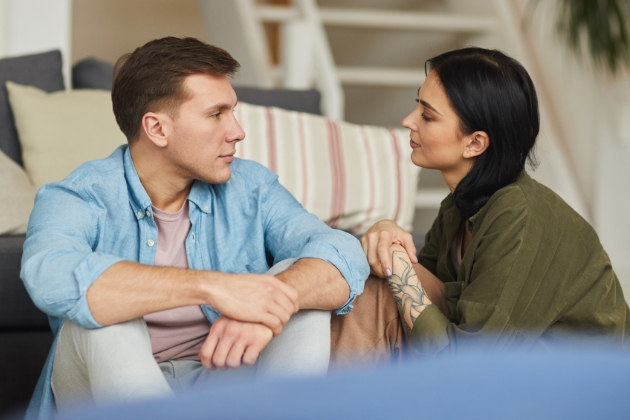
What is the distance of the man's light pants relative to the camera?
989 millimetres

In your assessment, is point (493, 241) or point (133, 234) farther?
point (133, 234)

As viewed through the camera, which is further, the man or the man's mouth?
the man's mouth

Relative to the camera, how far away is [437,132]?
4.71ft

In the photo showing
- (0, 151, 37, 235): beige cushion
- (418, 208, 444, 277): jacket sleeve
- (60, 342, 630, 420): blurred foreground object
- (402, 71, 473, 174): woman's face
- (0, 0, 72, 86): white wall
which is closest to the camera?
(60, 342, 630, 420): blurred foreground object

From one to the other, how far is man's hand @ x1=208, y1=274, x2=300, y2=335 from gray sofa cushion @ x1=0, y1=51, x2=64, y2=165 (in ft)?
4.29

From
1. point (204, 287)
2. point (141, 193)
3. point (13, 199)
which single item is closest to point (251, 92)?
point (13, 199)

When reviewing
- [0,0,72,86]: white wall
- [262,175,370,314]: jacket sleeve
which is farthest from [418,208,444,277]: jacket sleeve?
[0,0,72,86]: white wall

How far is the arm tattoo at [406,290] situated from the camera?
1286 mm

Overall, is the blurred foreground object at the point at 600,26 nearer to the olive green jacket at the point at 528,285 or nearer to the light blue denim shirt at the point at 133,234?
the olive green jacket at the point at 528,285

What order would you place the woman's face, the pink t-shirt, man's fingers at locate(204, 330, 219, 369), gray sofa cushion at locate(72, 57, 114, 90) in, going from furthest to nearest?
gray sofa cushion at locate(72, 57, 114, 90), the woman's face, the pink t-shirt, man's fingers at locate(204, 330, 219, 369)

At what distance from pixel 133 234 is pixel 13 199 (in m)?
0.70

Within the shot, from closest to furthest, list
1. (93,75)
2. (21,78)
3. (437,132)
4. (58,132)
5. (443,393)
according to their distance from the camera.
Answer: (443,393) → (437,132) → (58,132) → (21,78) → (93,75)

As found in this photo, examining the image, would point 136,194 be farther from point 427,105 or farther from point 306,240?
point 427,105

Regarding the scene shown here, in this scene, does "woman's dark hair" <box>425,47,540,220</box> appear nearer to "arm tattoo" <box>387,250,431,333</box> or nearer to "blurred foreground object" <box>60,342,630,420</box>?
"arm tattoo" <box>387,250,431,333</box>
